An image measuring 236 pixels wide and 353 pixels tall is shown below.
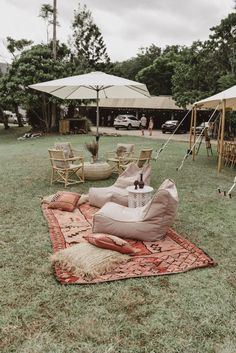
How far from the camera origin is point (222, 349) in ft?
9.52

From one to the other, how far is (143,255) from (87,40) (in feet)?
126

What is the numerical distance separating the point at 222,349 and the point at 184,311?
56 centimetres

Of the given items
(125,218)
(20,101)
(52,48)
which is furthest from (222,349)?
(52,48)

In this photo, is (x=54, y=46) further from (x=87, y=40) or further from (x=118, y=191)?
(x=118, y=191)

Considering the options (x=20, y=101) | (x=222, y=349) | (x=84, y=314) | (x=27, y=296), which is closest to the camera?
(x=222, y=349)

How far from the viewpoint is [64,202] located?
6547mm

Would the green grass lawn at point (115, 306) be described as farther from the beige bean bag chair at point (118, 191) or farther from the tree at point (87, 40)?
the tree at point (87, 40)

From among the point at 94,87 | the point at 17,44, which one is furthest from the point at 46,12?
the point at 94,87

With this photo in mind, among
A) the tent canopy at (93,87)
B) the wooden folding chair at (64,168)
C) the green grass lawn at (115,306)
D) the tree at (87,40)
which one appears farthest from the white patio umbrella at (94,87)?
the tree at (87,40)

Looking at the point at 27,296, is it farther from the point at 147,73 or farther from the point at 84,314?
the point at 147,73

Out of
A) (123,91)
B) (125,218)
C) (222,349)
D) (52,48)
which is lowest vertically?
(222,349)

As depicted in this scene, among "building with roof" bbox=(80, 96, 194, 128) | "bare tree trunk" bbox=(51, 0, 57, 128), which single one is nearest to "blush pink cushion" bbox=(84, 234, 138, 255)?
"bare tree trunk" bbox=(51, 0, 57, 128)

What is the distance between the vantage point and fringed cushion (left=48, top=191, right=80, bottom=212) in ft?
21.2

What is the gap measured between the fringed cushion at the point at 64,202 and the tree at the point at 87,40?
3151cm
